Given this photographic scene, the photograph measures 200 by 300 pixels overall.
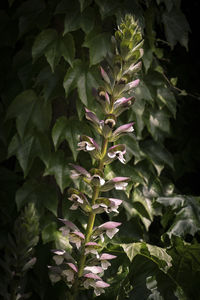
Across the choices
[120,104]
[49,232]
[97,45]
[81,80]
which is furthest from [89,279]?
[97,45]

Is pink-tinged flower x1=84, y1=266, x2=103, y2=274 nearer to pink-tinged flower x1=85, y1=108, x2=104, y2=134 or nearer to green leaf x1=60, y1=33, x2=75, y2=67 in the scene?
pink-tinged flower x1=85, y1=108, x2=104, y2=134

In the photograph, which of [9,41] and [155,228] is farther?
[155,228]

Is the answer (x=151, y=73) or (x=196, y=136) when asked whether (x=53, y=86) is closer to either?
(x=151, y=73)

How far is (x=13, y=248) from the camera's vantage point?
2.71 ft

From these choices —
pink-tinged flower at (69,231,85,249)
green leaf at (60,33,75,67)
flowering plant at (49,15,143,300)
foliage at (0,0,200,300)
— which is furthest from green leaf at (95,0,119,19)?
pink-tinged flower at (69,231,85,249)

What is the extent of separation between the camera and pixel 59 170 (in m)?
1.74

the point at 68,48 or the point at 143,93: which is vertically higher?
the point at 68,48

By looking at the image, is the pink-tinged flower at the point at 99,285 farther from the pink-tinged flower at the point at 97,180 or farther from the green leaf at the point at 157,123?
the green leaf at the point at 157,123

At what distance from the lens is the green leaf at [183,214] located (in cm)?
159

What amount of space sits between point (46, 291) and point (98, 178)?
0.99 metres

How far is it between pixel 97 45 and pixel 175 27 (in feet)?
1.70

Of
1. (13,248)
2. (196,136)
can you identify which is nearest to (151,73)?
(196,136)

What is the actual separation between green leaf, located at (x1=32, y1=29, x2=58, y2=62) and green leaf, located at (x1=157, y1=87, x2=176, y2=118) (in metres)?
0.61

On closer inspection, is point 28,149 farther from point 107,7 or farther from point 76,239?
point 76,239
